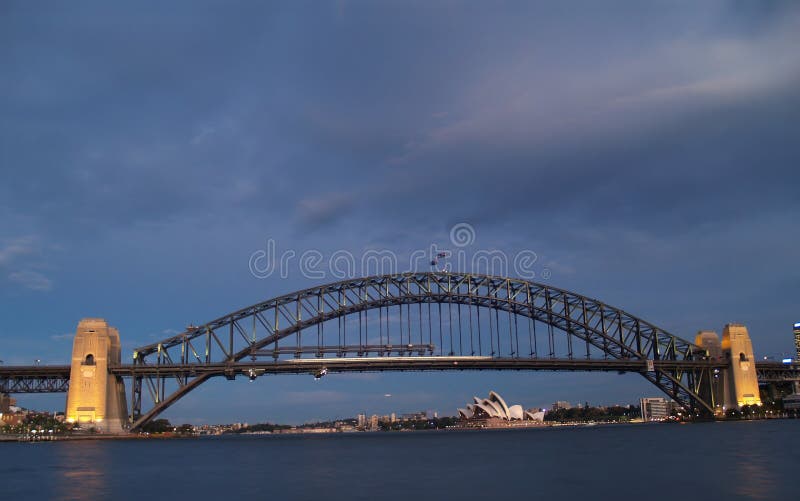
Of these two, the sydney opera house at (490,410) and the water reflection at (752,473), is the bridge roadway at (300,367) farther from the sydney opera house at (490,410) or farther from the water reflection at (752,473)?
the sydney opera house at (490,410)

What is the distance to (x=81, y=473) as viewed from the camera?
143 feet

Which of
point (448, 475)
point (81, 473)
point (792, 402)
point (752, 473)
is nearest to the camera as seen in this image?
point (752, 473)

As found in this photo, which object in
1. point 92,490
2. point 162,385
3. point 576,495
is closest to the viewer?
point 576,495

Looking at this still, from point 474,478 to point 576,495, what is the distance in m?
8.07

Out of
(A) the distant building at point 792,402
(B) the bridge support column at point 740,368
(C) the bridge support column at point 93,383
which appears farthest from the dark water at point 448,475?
(A) the distant building at point 792,402

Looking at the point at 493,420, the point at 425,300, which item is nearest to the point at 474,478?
the point at 425,300

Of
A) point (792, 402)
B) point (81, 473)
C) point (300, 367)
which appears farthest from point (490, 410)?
point (81, 473)

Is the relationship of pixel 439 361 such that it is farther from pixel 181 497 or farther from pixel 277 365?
pixel 181 497

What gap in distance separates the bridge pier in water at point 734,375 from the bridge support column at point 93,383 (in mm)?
77406

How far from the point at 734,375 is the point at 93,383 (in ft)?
266

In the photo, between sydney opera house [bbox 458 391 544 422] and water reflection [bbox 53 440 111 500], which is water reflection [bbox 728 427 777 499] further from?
sydney opera house [bbox 458 391 544 422]

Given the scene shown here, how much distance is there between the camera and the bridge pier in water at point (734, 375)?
331ft

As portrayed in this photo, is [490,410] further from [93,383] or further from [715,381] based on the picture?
[93,383]

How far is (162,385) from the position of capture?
8462cm
